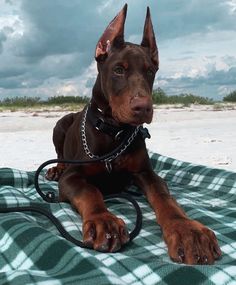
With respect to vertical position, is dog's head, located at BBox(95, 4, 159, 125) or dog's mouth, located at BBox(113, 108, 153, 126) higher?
→ dog's head, located at BBox(95, 4, 159, 125)

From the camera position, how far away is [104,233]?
2.37 meters

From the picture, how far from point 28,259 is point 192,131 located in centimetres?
750

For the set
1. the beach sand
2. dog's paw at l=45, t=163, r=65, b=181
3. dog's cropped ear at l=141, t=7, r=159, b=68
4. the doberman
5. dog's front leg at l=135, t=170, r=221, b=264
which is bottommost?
the beach sand

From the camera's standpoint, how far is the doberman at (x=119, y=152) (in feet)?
7.82

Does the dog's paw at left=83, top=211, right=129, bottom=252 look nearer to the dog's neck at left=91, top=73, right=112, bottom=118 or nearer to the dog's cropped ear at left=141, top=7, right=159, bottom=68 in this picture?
the dog's neck at left=91, top=73, right=112, bottom=118

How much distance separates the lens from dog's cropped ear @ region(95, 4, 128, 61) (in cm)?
341

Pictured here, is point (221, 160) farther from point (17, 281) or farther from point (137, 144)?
point (17, 281)

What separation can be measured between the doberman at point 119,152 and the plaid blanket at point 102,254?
10 cm

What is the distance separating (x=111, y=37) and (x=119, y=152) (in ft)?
2.53

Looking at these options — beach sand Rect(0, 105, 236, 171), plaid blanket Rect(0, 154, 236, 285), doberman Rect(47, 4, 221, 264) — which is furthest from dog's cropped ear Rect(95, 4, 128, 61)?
beach sand Rect(0, 105, 236, 171)

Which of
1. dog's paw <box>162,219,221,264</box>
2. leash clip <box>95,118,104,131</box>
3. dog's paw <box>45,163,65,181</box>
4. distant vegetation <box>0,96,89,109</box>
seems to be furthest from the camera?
distant vegetation <box>0,96,89,109</box>

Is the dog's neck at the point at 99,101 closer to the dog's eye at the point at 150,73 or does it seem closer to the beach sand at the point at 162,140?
the dog's eye at the point at 150,73

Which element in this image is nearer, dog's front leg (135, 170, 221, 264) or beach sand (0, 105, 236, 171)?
dog's front leg (135, 170, 221, 264)

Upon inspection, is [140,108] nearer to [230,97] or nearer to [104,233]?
[104,233]
